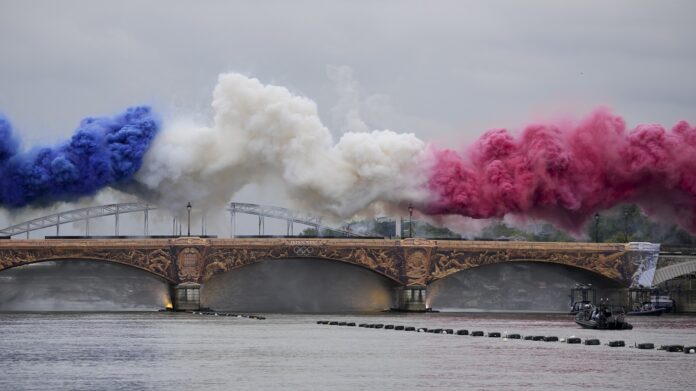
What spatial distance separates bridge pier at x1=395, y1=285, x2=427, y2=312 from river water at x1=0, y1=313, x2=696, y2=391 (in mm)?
31534

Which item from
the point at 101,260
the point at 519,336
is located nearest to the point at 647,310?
the point at 101,260

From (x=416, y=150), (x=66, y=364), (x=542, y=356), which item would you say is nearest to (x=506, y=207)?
(x=416, y=150)

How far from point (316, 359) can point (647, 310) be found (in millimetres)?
79256

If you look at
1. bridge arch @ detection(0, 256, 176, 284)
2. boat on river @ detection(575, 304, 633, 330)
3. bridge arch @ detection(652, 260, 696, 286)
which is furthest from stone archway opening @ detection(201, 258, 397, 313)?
boat on river @ detection(575, 304, 633, 330)

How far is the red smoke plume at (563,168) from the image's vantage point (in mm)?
145750

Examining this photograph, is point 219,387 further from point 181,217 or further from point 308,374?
point 181,217

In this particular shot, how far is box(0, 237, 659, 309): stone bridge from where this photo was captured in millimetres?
153625

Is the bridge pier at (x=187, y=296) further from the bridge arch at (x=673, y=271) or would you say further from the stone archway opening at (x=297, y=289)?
the bridge arch at (x=673, y=271)

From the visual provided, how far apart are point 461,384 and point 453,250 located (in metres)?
87.8

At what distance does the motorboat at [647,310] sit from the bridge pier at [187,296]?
139 ft

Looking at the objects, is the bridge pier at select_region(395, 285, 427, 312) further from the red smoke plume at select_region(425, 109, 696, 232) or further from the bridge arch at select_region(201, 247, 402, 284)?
the red smoke plume at select_region(425, 109, 696, 232)

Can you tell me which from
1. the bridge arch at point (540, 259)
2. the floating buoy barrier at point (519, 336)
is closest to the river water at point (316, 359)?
the floating buoy barrier at point (519, 336)

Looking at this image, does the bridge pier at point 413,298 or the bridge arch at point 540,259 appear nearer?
the bridge pier at point 413,298

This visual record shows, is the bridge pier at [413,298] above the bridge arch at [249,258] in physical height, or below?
below
